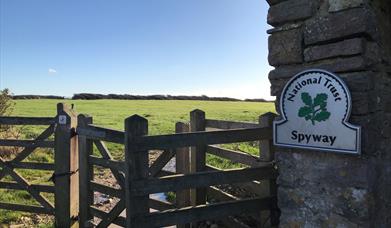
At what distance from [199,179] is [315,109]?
4.85 ft

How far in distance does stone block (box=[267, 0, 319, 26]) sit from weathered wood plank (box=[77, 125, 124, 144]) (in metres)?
2.31

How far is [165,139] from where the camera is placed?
4.49m

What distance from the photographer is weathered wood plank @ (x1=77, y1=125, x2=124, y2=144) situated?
5.35 meters

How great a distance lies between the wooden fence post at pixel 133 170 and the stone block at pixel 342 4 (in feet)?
7.69

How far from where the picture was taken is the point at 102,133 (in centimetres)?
587

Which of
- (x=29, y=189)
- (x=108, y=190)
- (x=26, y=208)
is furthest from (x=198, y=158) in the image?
(x=26, y=208)

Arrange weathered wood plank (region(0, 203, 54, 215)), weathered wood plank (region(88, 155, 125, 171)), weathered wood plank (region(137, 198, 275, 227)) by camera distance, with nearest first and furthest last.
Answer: weathered wood plank (region(137, 198, 275, 227))
weathered wood plank (region(88, 155, 125, 171))
weathered wood plank (region(0, 203, 54, 215))

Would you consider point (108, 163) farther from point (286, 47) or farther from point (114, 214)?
point (286, 47)

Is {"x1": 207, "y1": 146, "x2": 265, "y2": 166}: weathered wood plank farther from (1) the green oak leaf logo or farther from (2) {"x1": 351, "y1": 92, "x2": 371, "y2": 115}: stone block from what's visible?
(2) {"x1": 351, "y1": 92, "x2": 371, "y2": 115}: stone block

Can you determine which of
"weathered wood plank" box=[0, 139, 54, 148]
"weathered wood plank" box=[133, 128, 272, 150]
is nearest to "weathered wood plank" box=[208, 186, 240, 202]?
"weathered wood plank" box=[133, 128, 272, 150]

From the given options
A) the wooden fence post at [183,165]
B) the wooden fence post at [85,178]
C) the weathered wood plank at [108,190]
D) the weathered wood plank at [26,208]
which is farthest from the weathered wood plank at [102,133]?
the weathered wood plank at [26,208]

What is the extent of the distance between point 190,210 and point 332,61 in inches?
87.6

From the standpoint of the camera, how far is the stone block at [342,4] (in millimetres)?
3939

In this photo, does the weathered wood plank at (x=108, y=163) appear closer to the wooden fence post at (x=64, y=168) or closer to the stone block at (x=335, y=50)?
the wooden fence post at (x=64, y=168)
